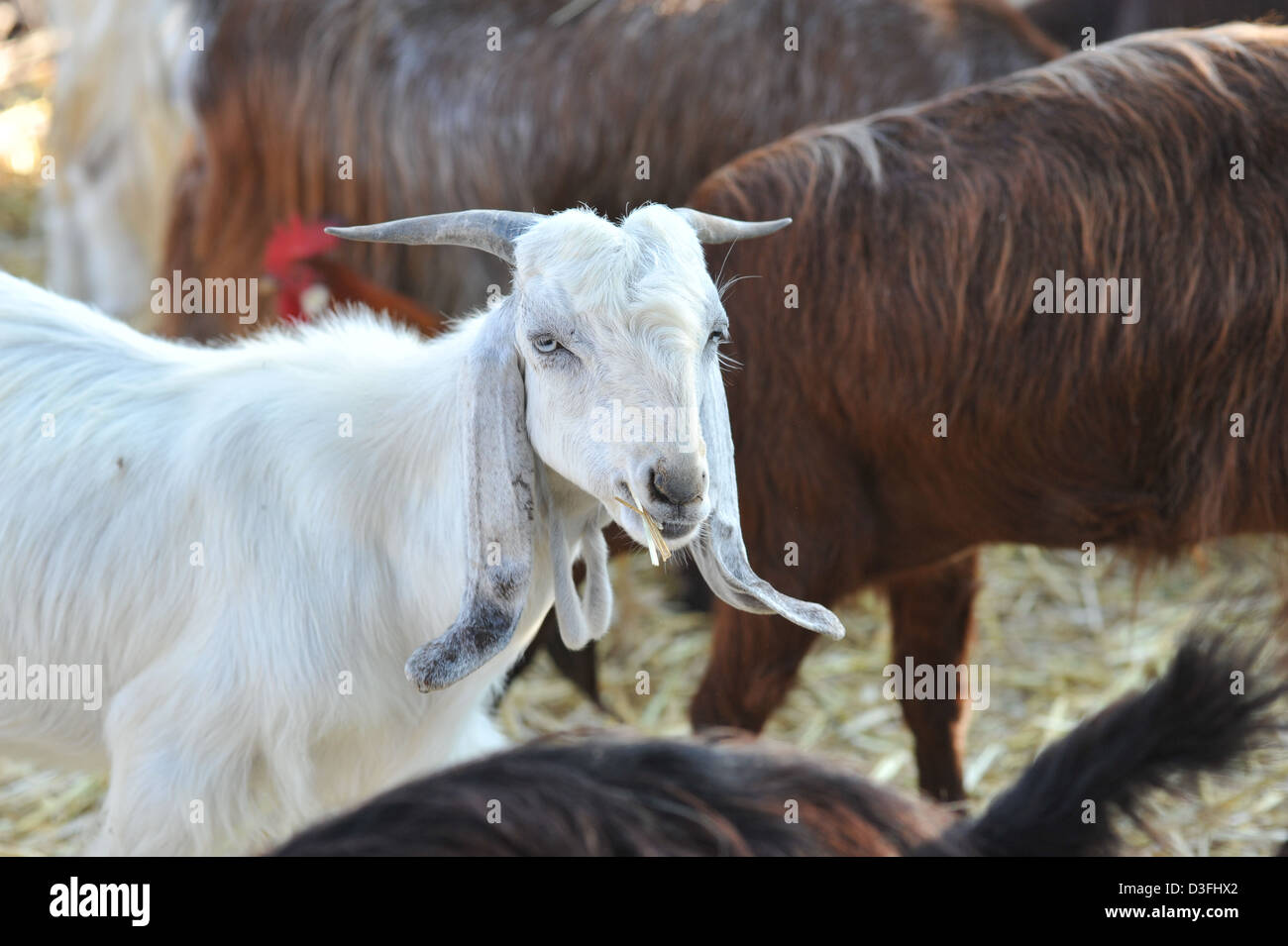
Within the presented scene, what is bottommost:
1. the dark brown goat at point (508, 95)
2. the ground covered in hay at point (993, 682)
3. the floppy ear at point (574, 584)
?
the ground covered in hay at point (993, 682)

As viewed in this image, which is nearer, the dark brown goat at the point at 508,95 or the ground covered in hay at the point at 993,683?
the ground covered in hay at the point at 993,683

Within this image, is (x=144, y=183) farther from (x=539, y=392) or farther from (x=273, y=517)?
(x=539, y=392)

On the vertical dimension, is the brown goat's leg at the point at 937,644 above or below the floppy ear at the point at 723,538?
below

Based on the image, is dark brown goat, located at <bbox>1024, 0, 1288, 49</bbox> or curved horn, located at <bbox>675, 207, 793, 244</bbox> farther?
dark brown goat, located at <bbox>1024, 0, 1288, 49</bbox>

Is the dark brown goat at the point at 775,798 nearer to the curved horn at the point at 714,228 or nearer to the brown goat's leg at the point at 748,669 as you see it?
the curved horn at the point at 714,228

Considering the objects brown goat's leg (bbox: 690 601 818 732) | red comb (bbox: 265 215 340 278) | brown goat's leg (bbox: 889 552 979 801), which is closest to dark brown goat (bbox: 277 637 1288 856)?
brown goat's leg (bbox: 690 601 818 732)

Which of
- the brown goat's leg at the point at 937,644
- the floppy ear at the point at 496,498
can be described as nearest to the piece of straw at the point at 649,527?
the floppy ear at the point at 496,498

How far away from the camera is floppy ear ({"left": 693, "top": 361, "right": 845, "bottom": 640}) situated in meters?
2.13

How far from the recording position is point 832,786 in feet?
6.14

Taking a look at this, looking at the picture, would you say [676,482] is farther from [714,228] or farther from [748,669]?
[748,669]

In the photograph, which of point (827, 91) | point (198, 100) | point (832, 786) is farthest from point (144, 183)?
point (832, 786)

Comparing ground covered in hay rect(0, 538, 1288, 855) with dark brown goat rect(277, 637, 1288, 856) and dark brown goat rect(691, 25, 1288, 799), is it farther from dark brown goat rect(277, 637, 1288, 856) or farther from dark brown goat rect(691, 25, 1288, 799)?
dark brown goat rect(277, 637, 1288, 856)

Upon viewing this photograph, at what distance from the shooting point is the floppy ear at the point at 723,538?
6.98 feet

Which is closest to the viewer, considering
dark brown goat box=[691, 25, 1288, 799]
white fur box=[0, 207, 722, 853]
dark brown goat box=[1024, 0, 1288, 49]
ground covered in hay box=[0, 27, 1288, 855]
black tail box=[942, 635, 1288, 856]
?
black tail box=[942, 635, 1288, 856]
